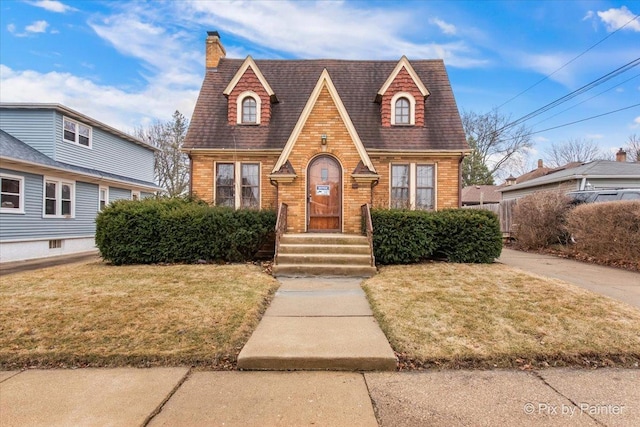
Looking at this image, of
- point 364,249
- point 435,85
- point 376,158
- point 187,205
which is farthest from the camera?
point 435,85

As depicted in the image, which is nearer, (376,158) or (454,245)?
(454,245)

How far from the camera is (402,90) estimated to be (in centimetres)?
1273

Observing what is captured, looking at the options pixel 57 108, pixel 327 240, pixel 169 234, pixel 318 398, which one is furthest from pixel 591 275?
pixel 57 108

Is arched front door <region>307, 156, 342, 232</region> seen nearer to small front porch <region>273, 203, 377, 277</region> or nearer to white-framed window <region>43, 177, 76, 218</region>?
small front porch <region>273, 203, 377, 277</region>

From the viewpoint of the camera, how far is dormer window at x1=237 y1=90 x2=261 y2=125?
42.3 feet

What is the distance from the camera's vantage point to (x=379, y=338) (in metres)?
4.34

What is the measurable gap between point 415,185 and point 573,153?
4132cm

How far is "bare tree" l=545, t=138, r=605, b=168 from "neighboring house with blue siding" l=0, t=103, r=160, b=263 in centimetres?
4812

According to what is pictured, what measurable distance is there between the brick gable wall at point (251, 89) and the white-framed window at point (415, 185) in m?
5.26

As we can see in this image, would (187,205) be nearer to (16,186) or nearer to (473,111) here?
(16,186)

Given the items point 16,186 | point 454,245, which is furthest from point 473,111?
point 16,186

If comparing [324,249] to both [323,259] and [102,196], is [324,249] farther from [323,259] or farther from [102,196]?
[102,196]

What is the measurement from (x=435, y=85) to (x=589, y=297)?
1067cm

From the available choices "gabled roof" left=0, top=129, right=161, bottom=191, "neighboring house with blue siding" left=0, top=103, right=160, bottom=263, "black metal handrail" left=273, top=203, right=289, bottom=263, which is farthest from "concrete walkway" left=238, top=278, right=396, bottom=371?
"neighboring house with blue siding" left=0, top=103, right=160, bottom=263
